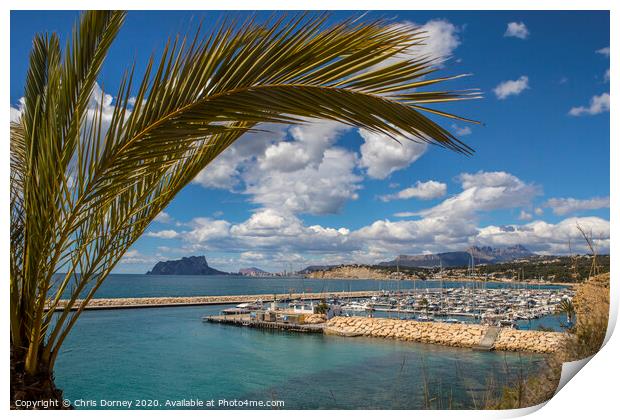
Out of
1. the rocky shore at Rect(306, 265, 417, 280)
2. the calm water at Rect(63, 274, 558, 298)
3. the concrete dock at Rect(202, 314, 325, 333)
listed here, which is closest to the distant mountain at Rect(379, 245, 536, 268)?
the rocky shore at Rect(306, 265, 417, 280)

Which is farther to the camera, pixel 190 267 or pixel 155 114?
pixel 190 267

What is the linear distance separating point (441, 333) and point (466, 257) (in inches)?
160

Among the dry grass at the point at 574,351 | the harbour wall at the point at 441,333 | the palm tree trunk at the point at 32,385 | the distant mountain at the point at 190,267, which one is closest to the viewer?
the palm tree trunk at the point at 32,385

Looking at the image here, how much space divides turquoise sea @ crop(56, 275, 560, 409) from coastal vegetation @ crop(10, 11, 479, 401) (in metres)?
4.12

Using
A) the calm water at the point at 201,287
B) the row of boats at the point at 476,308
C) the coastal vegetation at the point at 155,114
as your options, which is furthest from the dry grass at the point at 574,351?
the calm water at the point at 201,287

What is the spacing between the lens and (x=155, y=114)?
1510 millimetres

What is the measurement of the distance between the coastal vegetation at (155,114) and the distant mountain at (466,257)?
6350mm

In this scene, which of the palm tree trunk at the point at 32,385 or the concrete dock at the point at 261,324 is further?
the concrete dock at the point at 261,324

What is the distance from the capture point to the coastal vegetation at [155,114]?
4.18 ft

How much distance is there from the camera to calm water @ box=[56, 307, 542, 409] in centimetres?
1034

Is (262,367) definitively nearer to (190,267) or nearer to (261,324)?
(261,324)

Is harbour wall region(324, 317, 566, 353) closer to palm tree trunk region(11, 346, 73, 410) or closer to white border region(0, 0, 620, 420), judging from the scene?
white border region(0, 0, 620, 420)
